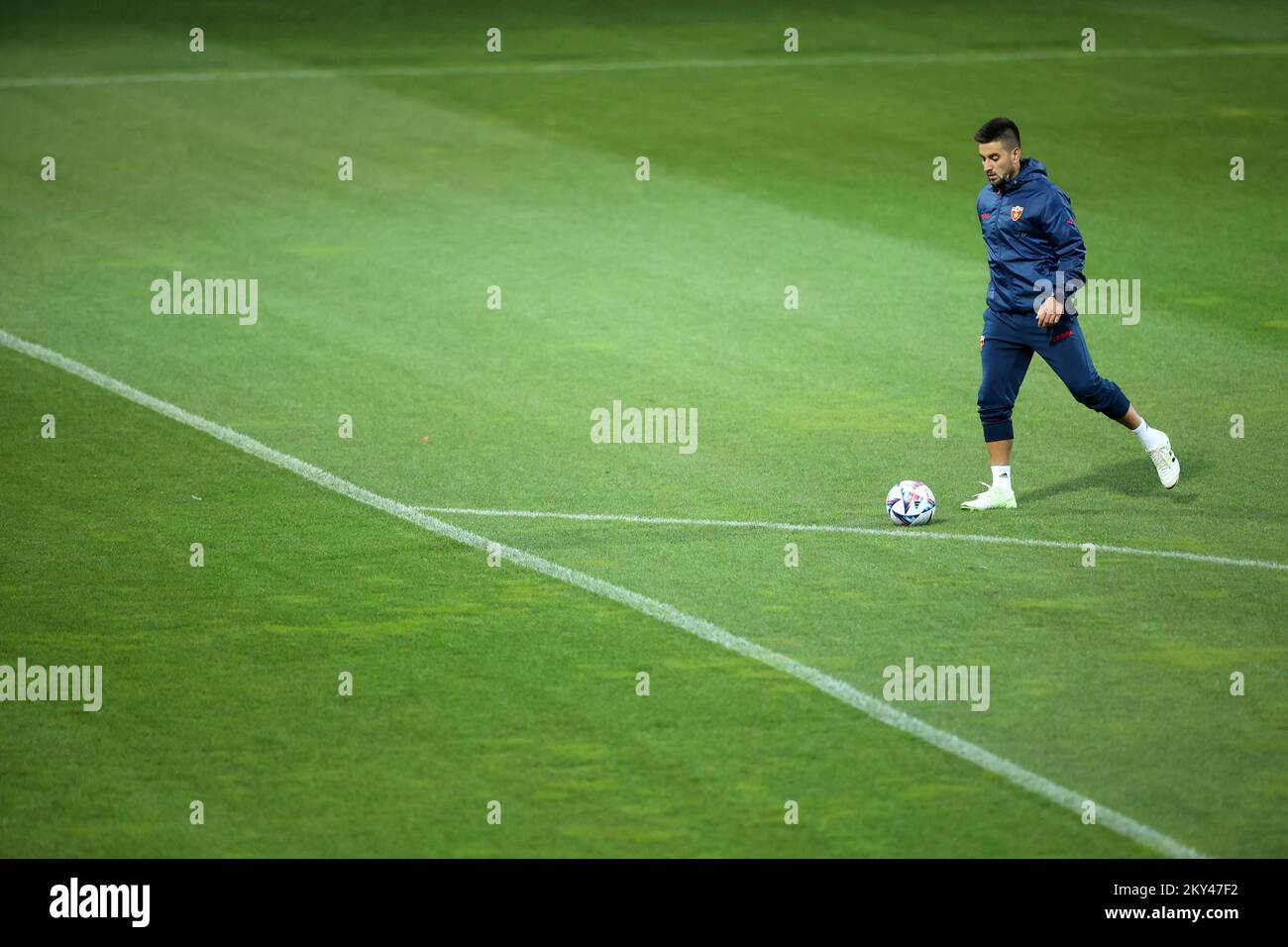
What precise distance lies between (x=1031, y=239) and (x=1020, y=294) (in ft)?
1.06

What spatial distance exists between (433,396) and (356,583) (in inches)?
152

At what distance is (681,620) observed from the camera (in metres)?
9.38

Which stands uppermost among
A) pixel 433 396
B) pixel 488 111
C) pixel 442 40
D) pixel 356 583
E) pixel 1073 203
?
pixel 442 40

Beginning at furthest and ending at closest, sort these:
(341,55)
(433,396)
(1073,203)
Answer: (341,55)
(1073,203)
(433,396)

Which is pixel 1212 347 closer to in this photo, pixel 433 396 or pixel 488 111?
pixel 433 396

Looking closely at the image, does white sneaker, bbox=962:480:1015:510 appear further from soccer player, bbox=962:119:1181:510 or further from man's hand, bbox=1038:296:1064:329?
man's hand, bbox=1038:296:1064:329

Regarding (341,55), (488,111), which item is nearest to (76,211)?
(488,111)

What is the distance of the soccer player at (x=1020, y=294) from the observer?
1066 cm

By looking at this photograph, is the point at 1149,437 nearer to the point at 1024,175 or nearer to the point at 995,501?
the point at 995,501

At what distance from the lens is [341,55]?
25.4 m

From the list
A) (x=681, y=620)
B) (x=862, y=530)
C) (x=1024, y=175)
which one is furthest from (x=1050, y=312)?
(x=681, y=620)

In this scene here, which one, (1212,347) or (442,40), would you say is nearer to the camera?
(1212,347)

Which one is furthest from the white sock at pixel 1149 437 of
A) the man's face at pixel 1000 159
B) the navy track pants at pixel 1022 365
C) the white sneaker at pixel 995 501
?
the man's face at pixel 1000 159
